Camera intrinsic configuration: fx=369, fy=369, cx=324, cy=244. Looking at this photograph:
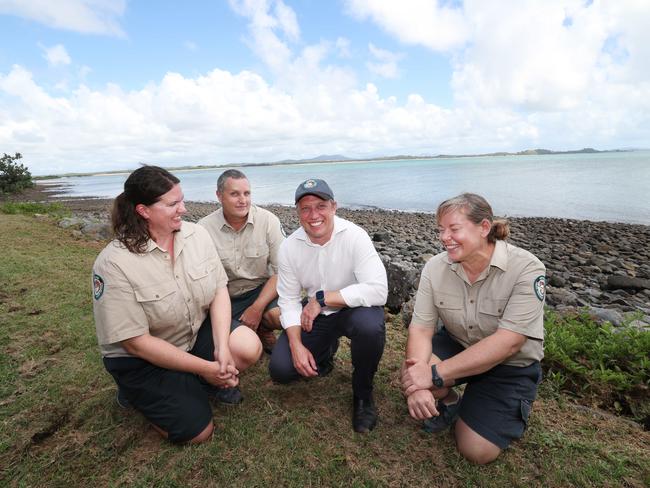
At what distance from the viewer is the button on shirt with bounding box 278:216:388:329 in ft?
10.5

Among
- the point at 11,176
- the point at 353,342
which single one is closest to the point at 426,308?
the point at 353,342

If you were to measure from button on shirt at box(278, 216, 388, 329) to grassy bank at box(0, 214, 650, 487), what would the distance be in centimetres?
86

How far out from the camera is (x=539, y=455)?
2721mm

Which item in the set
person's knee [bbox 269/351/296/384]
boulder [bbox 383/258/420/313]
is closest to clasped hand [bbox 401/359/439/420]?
person's knee [bbox 269/351/296/384]

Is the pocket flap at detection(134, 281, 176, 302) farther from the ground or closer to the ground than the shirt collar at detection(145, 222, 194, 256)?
closer to the ground

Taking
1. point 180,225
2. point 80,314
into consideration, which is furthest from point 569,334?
point 80,314

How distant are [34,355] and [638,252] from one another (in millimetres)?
15888

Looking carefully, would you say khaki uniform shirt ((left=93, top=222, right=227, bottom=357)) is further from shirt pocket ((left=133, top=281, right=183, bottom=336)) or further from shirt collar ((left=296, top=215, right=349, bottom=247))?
shirt collar ((left=296, top=215, right=349, bottom=247))

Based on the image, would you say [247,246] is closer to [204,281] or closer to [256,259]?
[256,259]

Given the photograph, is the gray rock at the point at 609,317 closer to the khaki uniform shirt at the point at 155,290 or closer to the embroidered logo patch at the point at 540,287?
the embroidered logo patch at the point at 540,287

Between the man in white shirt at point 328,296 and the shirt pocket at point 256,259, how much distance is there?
75 centimetres

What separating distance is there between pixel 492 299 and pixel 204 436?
2492 mm

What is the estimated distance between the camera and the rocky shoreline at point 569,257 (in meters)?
5.91

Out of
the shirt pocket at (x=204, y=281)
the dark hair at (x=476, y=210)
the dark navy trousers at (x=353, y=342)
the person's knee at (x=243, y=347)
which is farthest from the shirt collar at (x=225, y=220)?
the dark hair at (x=476, y=210)
